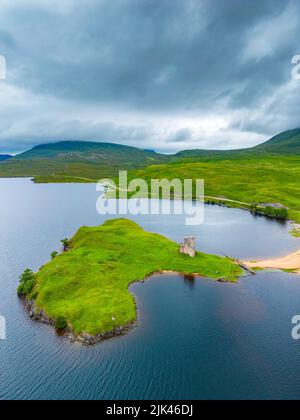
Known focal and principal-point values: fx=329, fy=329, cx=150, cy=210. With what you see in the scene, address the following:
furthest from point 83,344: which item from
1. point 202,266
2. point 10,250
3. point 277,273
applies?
point 10,250

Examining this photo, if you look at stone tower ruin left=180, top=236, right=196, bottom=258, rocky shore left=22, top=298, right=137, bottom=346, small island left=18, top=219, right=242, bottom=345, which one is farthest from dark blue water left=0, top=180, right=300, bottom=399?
stone tower ruin left=180, top=236, right=196, bottom=258

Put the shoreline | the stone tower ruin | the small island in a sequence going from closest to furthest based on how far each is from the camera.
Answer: the small island, the shoreline, the stone tower ruin

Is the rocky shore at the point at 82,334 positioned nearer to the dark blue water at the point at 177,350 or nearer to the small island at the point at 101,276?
the small island at the point at 101,276

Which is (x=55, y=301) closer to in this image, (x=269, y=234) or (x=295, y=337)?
(x=295, y=337)

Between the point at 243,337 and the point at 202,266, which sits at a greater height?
the point at 202,266

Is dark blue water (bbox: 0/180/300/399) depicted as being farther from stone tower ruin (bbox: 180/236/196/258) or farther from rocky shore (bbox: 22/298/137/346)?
stone tower ruin (bbox: 180/236/196/258)

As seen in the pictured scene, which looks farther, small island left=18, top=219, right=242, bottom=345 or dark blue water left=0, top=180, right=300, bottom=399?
small island left=18, top=219, right=242, bottom=345

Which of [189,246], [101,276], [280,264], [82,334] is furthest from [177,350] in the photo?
[280,264]
